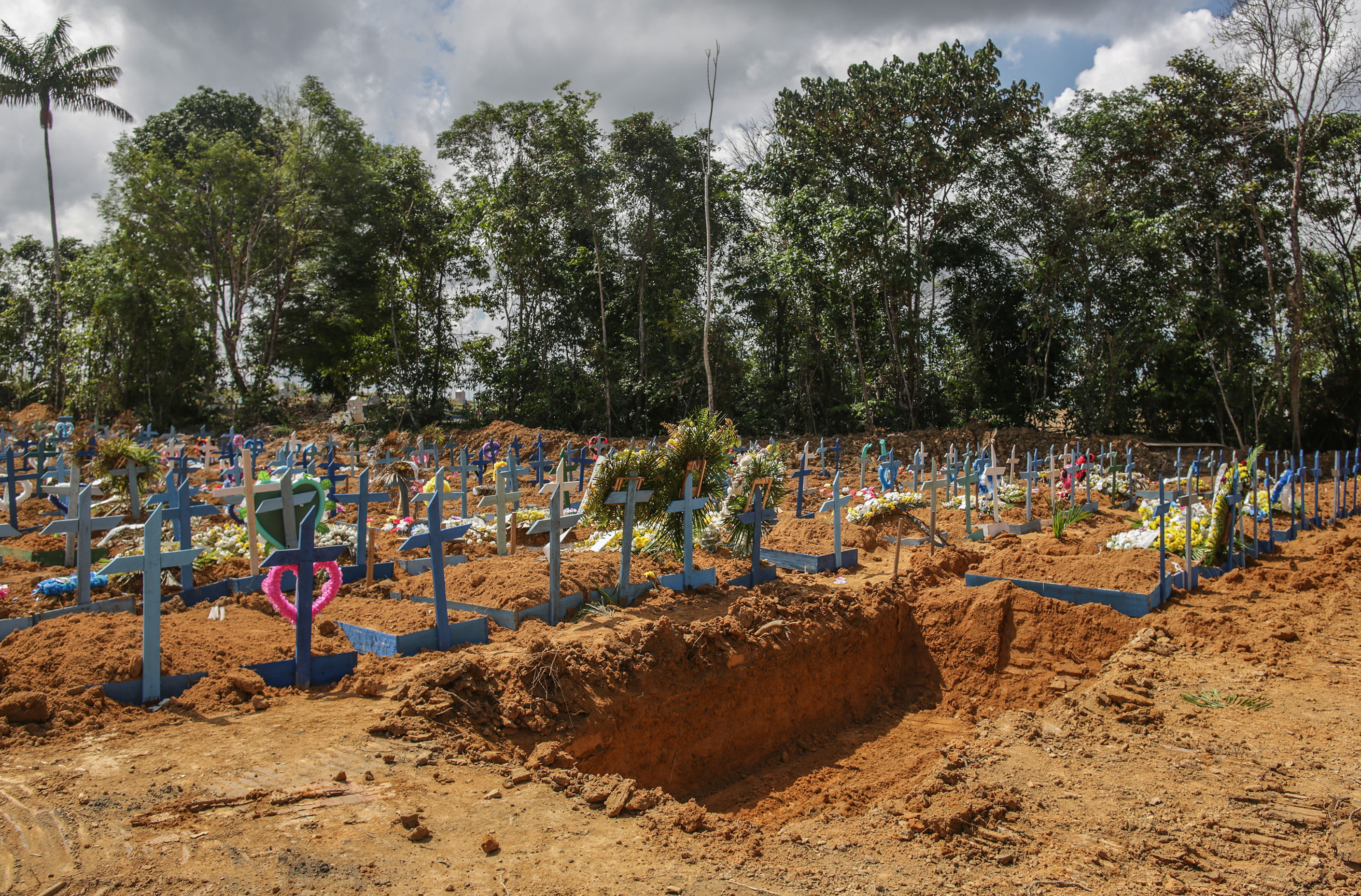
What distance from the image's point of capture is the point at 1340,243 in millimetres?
18984

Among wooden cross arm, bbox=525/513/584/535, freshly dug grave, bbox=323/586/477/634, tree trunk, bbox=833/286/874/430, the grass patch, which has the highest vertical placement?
Result: tree trunk, bbox=833/286/874/430

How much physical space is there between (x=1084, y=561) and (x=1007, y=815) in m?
4.65

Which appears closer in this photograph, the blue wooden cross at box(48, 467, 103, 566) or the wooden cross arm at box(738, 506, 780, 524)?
the blue wooden cross at box(48, 467, 103, 566)

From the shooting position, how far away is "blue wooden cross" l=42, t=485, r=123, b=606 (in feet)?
17.6

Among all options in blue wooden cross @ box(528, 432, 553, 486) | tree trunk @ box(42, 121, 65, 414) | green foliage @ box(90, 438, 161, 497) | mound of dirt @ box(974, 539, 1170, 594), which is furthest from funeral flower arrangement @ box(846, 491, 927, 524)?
tree trunk @ box(42, 121, 65, 414)

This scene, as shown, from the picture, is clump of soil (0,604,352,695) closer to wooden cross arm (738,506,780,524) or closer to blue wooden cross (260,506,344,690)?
blue wooden cross (260,506,344,690)

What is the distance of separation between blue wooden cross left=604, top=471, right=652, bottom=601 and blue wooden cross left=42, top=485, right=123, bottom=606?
3629 millimetres

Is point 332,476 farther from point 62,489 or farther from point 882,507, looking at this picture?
point 882,507

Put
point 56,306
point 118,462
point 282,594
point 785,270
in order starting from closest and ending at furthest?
point 282,594, point 118,462, point 785,270, point 56,306

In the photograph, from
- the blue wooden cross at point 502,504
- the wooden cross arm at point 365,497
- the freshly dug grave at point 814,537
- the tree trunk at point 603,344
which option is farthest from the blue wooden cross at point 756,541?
the tree trunk at point 603,344

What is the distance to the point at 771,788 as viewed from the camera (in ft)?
16.4

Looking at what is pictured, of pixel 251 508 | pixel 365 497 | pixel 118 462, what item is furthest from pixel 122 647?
pixel 118 462

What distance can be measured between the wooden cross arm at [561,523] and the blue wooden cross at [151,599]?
2.34m

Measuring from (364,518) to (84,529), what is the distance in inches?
75.4
